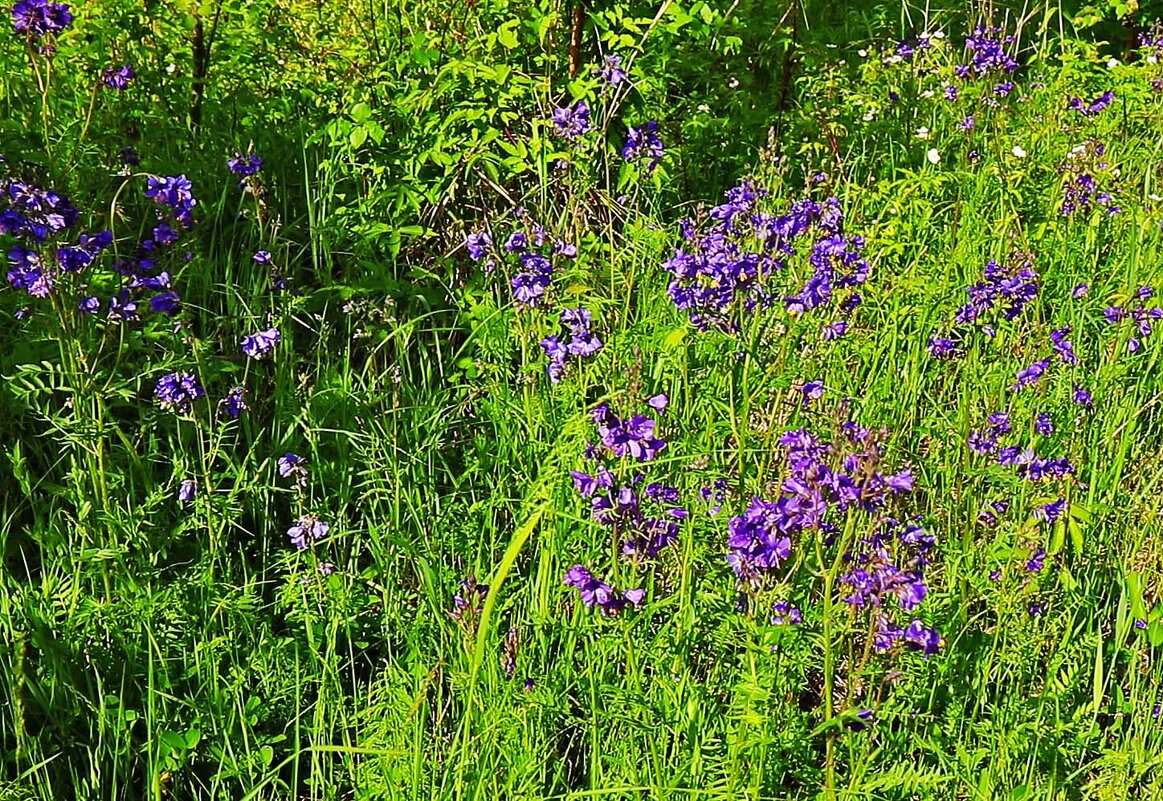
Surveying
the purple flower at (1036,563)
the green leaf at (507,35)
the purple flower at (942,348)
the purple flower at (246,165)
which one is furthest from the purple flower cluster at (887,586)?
the green leaf at (507,35)

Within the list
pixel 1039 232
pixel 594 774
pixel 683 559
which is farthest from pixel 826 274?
pixel 1039 232

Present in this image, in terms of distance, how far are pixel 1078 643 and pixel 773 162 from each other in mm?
1436

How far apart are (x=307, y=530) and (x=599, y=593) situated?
650mm

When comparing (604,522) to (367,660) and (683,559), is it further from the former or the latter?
(367,660)

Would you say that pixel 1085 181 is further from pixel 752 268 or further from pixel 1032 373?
pixel 752 268

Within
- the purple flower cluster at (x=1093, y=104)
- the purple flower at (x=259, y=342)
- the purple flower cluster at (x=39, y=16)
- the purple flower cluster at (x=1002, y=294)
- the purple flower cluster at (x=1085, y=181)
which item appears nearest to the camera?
the purple flower cluster at (x=39, y=16)

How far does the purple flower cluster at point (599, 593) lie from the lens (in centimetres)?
183

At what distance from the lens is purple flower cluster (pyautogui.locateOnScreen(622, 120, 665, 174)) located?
316cm

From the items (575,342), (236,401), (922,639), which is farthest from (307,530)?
(922,639)

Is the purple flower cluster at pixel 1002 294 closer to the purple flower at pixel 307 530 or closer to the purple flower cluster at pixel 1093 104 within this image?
the purple flower at pixel 307 530

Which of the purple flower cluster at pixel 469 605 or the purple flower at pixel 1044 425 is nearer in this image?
the purple flower cluster at pixel 469 605

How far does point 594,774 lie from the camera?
189 cm

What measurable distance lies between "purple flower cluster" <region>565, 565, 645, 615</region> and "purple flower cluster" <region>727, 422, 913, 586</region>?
0.19 metres

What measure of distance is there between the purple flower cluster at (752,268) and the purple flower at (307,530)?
2.81 ft
